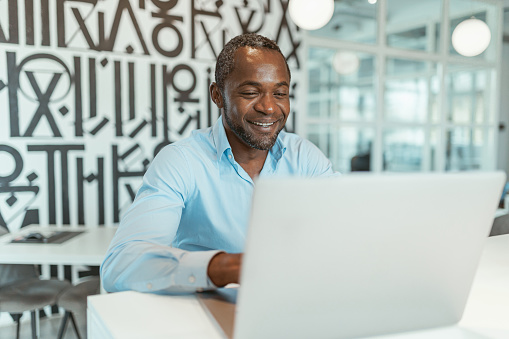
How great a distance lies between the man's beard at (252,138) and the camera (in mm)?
1575

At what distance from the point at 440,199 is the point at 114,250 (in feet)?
2.53

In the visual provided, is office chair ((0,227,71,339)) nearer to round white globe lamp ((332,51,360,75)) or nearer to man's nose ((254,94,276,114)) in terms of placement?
man's nose ((254,94,276,114))

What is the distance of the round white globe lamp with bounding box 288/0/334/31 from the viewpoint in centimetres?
304

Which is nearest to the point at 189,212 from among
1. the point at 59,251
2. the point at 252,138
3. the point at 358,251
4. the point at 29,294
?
the point at 252,138

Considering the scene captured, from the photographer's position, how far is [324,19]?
3.11 meters

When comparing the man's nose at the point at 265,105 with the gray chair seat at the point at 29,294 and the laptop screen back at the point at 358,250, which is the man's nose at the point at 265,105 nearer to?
the laptop screen back at the point at 358,250

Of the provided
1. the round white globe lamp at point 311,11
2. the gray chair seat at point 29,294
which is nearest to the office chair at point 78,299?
the gray chair seat at point 29,294

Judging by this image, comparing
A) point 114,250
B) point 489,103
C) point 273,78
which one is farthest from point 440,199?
point 489,103

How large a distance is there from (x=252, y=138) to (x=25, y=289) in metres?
1.62

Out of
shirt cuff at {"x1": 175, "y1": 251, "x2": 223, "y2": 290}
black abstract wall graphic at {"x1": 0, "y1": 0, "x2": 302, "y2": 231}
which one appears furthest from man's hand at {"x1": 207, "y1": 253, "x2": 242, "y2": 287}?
black abstract wall graphic at {"x1": 0, "y1": 0, "x2": 302, "y2": 231}

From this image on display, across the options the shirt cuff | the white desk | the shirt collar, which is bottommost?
the white desk

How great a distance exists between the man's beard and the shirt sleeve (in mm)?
246

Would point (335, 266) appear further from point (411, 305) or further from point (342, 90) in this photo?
point (342, 90)

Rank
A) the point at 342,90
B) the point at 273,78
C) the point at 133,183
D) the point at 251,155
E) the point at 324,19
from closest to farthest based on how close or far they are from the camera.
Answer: the point at 273,78 → the point at 251,155 → the point at 324,19 → the point at 133,183 → the point at 342,90
